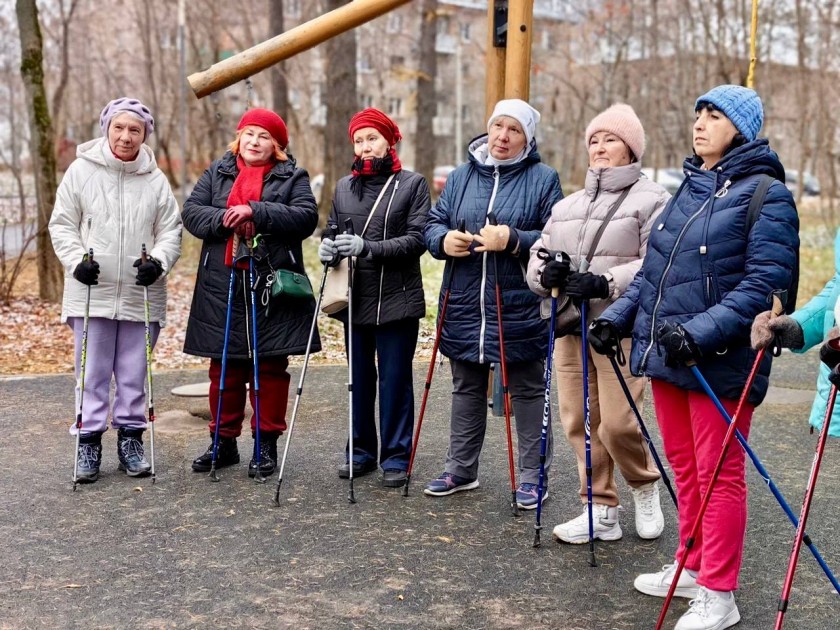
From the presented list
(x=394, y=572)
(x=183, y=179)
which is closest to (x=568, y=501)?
(x=394, y=572)

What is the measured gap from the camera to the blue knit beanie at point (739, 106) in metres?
3.79

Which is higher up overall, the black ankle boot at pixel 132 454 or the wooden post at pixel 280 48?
the wooden post at pixel 280 48

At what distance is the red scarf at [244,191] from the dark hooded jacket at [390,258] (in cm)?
49

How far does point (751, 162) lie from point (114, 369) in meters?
3.69

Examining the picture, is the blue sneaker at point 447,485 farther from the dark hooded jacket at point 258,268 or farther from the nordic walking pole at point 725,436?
the nordic walking pole at point 725,436

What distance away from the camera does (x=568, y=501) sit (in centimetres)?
534

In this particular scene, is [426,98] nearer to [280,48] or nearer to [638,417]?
[280,48]

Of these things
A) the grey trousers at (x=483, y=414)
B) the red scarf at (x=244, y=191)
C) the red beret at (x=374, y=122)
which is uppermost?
the red beret at (x=374, y=122)

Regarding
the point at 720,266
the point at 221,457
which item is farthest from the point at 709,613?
the point at 221,457

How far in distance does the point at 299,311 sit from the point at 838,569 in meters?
3.04

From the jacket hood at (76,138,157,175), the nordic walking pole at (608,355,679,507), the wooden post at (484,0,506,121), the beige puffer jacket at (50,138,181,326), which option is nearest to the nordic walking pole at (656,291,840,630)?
the nordic walking pole at (608,355,679,507)

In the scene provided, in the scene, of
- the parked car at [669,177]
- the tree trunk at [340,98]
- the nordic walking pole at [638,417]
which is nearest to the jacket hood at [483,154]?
the nordic walking pole at [638,417]

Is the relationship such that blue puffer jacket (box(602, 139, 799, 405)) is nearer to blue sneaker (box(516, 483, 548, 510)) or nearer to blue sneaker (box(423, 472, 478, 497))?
blue sneaker (box(516, 483, 548, 510))

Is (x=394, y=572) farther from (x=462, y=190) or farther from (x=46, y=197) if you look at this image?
(x=46, y=197)
